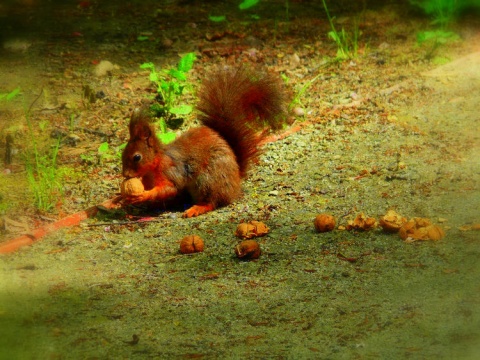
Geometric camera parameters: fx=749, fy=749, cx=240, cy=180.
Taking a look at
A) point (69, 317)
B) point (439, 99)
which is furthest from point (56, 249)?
point (439, 99)

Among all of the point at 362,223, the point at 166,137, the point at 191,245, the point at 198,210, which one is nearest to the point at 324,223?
the point at 362,223

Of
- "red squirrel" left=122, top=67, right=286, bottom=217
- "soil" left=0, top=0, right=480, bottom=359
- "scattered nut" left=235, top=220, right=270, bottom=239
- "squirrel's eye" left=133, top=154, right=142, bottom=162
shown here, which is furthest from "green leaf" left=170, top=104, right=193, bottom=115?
"scattered nut" left=235, top=220, right=270, bottom=239

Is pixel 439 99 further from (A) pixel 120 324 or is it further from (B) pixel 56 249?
(A) pixel 120 324

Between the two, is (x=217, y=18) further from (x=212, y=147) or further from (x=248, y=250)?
(x=248, y=250)

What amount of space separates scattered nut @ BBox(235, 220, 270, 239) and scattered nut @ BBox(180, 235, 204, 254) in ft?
0.66

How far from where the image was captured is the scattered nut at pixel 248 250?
3164mm

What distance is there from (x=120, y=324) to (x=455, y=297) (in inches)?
45.2

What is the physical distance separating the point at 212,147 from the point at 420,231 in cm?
132

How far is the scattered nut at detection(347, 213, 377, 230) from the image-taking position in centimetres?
327

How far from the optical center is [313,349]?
2346mm

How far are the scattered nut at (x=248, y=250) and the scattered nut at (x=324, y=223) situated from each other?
0.32 m

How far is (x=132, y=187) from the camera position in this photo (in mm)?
3867

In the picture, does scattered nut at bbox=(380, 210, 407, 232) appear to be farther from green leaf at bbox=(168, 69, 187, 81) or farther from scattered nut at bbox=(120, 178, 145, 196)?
green leaf at bbox=(168, 69, 187, 81)

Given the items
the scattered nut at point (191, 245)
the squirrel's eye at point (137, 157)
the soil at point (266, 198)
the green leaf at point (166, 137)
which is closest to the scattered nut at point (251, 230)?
the soil at point (266, 198)
